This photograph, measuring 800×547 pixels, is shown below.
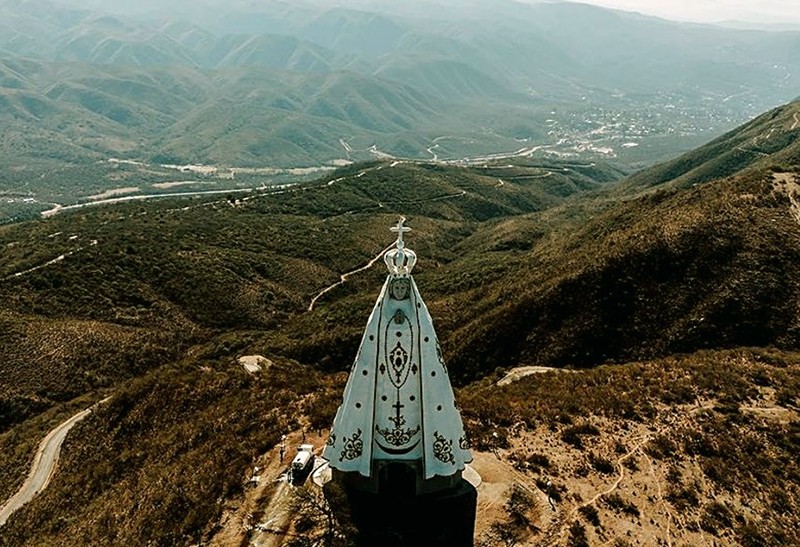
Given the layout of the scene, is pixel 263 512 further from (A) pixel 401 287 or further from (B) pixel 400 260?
(B) pixel 400 260

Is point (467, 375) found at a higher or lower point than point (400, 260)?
lower

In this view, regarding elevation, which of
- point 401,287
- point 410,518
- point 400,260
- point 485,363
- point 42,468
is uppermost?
point 400,260

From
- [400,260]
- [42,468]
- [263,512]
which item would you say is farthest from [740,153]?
[42,468]

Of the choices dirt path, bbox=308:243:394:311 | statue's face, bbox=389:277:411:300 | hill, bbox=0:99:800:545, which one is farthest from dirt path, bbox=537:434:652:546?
dirt path, bbox=308:243:394:311

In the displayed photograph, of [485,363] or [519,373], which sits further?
[485,363]

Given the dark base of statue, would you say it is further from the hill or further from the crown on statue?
the crown on statue

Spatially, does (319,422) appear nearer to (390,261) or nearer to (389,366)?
(389,366)
